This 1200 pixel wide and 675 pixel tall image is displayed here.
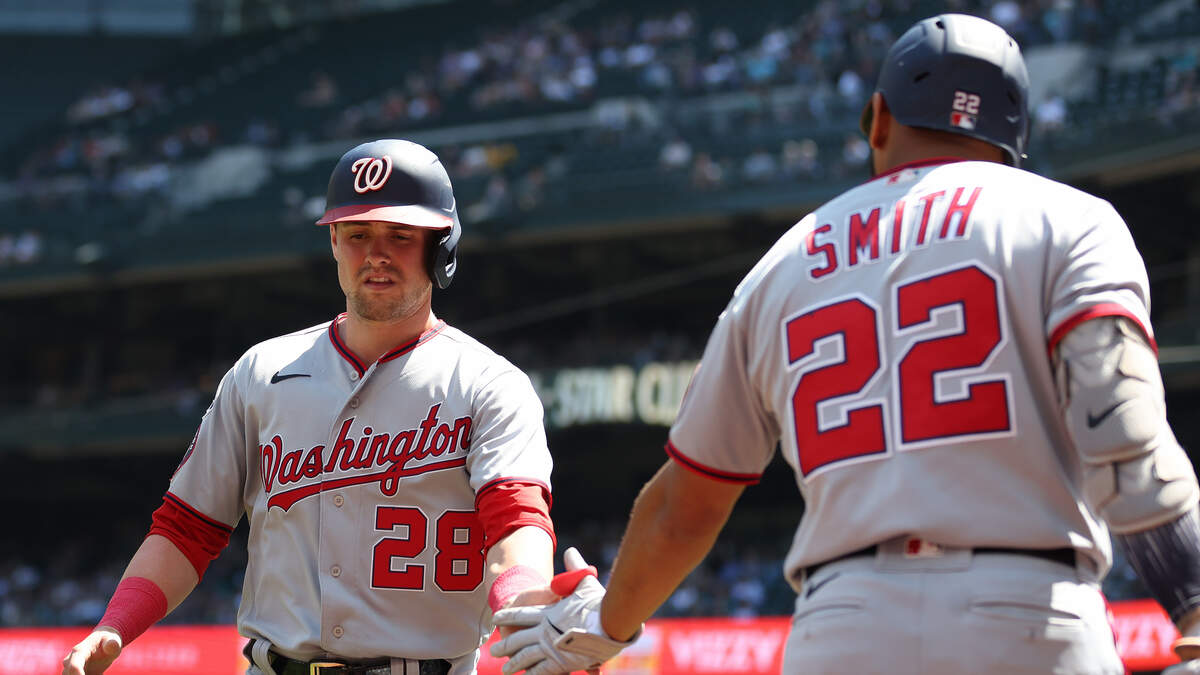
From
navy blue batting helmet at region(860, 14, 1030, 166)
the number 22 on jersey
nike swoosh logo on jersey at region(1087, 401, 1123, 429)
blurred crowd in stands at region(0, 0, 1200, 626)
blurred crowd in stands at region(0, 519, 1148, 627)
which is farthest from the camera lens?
blurred crowd in stands at region(0, 0, 1200, 626)

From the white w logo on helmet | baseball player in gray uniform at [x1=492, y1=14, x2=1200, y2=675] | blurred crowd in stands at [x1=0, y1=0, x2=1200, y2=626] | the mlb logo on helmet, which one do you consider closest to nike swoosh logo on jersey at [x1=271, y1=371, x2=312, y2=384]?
the white w logo on helmet

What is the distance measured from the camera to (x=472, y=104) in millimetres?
25016

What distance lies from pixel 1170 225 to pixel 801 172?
16.3ft

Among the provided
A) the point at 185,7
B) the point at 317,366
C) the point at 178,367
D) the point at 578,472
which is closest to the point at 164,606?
the point at 317,366

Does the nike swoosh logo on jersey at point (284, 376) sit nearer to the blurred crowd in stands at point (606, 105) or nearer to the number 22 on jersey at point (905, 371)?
the number 22 on jersey at point (905, 371)

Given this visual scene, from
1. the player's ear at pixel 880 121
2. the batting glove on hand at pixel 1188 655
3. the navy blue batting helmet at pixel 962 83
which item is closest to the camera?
the batting glove on hand at pixel 1188 655

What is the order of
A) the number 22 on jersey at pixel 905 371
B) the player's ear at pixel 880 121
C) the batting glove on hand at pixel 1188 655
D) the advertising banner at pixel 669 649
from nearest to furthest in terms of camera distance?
the batting glove on hand at pixel 1188 655 → the number 22 on jersey at pixel 905 371 → the player's ear at pixel 880 121 → the advertising banner at pixel 669 649

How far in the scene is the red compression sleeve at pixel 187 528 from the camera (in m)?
3.46

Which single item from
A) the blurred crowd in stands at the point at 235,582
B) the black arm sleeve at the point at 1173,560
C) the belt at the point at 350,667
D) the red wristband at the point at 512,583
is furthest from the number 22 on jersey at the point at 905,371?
the blurred crowd in stands at the point at 235,582

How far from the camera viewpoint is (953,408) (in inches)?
81.7

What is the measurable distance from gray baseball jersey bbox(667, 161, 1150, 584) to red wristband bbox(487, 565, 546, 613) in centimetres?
70

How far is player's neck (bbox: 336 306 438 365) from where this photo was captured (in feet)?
11.4

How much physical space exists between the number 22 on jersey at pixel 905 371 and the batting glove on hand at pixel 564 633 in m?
0.53

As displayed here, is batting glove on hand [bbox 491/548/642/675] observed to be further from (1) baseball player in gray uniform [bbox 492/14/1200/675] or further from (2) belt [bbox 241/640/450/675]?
(2) belt [bbox 241/640/450/675]
